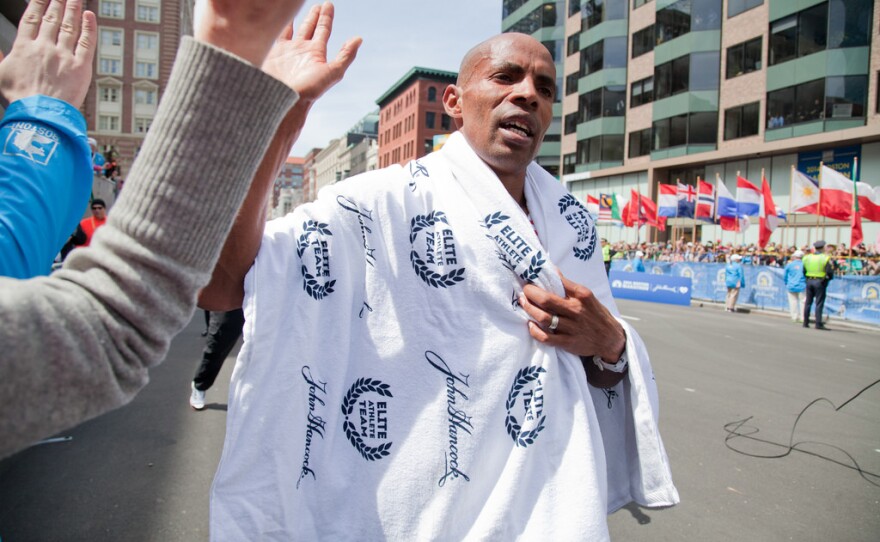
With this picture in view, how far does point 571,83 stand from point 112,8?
4333 cm

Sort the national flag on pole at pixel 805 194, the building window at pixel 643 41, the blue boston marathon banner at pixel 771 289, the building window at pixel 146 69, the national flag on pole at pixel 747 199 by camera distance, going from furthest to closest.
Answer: the building window at pixel 146 69, the building window at pixel 643 41, the national flag on pole at pixel 747 199, the national flag on pole at pixel 805 194, the blue boston marathon banner at pixel 771 289

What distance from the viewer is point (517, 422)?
4.84 feet

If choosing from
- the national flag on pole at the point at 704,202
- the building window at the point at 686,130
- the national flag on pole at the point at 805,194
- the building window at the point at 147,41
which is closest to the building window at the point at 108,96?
the building window at the point at 147,41

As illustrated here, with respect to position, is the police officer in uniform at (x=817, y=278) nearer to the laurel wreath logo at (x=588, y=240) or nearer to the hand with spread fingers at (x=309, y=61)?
the laurel wreath logo at (x=588, y=240)

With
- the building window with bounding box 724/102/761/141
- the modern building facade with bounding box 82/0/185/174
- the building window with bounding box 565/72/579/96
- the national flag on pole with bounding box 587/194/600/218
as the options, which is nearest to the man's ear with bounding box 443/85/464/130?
the national flag on pole with bounding box 587/194/600/218

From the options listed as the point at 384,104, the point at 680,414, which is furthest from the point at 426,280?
the point at 384,104

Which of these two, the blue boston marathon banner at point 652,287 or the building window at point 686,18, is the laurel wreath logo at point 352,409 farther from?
the building window at point 686,18

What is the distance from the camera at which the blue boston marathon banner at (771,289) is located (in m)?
14.6

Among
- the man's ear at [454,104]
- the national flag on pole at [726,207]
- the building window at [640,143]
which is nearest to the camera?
the man's ear at [454,104]

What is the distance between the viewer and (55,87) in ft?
3.56

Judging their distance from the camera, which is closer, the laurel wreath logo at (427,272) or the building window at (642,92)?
the laurel wreath logo at (427,272)

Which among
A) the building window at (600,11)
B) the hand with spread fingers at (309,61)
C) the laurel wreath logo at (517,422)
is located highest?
the building window at (600,11)

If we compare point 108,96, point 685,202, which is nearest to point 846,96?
point 685,202

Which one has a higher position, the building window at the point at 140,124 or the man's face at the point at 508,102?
the building window at the point at 140,124
